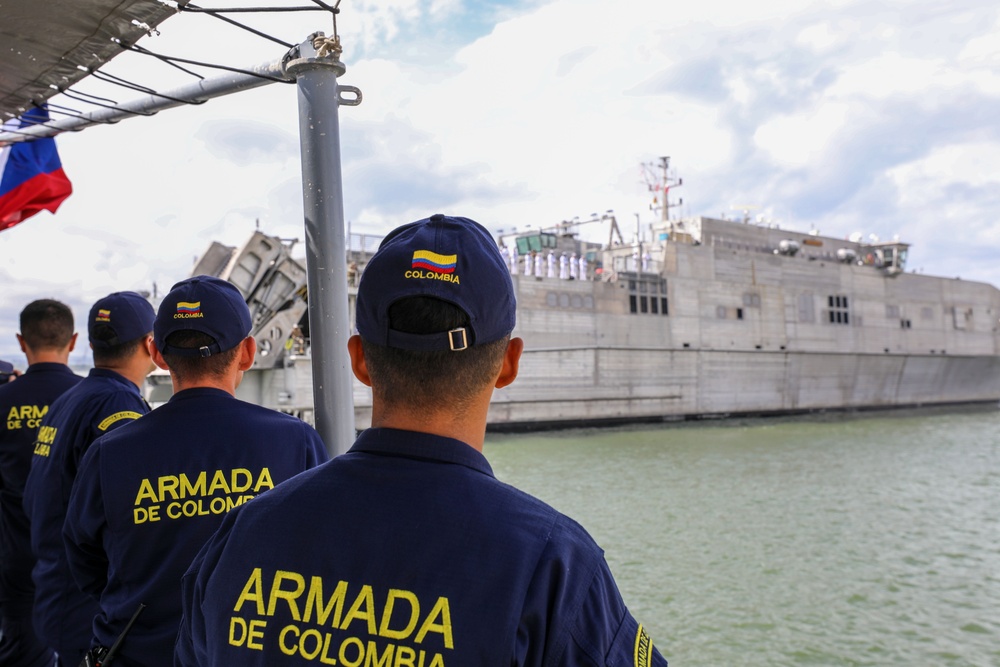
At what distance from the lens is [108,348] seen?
267 centimetres

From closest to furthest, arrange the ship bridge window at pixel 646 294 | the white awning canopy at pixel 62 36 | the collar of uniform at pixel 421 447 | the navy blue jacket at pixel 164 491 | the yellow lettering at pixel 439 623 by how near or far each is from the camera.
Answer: the yellow lettering at pixel 439 623, the collar of uniform at pixel 421 447, the navy blue jacket at pixel 164 491, the white awning canopy at pixel 62 36, the ship bridge window at pixel 646 294

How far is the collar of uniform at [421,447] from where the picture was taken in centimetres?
105

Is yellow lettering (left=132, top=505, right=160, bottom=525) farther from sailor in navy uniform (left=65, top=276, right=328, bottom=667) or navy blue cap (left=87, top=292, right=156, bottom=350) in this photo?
navy blue cap (left=87, top=292, right=156, bottom=350)

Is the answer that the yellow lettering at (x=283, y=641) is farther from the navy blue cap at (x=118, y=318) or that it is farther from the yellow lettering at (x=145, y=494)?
the navy blue cap at (x=118, y=318)

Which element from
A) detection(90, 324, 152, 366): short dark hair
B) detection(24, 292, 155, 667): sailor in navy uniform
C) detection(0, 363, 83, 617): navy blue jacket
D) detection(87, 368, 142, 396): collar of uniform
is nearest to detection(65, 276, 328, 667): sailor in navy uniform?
detection(24, 292, 155, 667): sailor in navy uniform

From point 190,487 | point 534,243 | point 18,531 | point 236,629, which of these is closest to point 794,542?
point 18,531

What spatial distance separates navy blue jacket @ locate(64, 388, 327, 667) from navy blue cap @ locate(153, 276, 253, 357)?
16 cm

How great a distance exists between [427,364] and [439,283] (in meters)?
0.13

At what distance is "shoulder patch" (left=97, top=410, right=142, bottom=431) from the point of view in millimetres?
2439

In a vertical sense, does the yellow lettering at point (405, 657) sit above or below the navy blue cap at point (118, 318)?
below

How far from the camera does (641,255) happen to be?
27.3 m

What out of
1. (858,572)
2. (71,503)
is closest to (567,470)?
(858,572)

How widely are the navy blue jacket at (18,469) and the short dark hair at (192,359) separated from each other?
1.78 m

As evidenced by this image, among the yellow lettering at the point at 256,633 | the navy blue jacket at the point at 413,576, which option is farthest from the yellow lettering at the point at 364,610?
the yellow lettering at the point at 256,633
